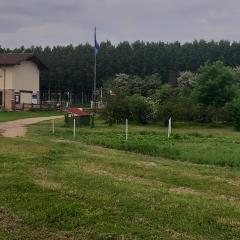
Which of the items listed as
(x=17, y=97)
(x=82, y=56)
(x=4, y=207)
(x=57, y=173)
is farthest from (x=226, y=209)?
(x=82, y=56)

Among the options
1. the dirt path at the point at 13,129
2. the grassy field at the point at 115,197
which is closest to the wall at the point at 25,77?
the dirt path at the point at 13,129

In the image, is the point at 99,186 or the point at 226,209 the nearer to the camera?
the point at 226,209

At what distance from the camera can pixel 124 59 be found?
10612 cm

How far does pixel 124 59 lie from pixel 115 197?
95702mm

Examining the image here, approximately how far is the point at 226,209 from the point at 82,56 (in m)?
93.3

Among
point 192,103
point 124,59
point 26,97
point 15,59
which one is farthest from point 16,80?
point 124,59

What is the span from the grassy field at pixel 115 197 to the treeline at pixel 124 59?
8168cm

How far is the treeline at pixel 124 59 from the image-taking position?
100 meters

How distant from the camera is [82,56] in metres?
103

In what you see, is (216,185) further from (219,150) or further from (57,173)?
(219,150)

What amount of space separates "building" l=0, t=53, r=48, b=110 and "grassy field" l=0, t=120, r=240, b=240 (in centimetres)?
5046

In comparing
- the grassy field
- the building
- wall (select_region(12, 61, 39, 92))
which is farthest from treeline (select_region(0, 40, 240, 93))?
the grassy field

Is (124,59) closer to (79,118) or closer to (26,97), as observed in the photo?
(26,97)

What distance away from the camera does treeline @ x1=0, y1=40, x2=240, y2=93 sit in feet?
329
